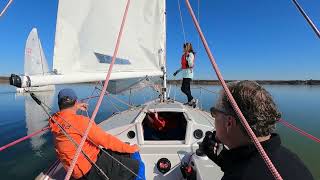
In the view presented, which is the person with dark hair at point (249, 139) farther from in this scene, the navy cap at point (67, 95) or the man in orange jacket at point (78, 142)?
the navy cap at point (67, 95)

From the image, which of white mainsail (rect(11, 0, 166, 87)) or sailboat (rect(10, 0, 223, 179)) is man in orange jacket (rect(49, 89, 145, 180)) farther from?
white mainsail (rect(11, 0, 166, 87))

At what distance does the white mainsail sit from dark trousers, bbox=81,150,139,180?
1613 mm

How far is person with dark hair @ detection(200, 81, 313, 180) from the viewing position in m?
1.43

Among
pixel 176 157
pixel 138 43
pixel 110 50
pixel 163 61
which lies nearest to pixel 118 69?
pixel 110 50

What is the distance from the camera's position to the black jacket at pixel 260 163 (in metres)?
1.39

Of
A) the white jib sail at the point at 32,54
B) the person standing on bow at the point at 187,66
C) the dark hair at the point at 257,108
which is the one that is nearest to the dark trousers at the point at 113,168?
the dark hair at the point at 257,108

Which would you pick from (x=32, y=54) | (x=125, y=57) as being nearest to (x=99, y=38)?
(x=125, y=57)

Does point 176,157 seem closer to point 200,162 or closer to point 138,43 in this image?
point 200,162

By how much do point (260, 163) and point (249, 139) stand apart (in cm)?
16

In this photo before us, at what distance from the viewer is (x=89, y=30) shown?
6.06 metres

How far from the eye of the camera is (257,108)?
1505 millimetres


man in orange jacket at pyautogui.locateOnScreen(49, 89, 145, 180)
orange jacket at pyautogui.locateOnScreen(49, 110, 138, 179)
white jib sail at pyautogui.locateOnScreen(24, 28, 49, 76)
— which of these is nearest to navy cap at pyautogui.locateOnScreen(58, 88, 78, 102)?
man in orange jacket at pyautogui.locateOnScreen(49, 89, 145, 180)

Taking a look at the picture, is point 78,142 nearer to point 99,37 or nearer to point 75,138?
point 75,138

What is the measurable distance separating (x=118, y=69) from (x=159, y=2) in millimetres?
2152
